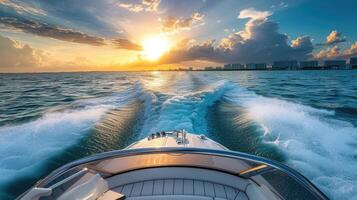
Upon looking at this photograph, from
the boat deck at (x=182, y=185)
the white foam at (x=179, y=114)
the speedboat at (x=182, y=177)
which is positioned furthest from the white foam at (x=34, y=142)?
the boat deck at (x=182, y=185)

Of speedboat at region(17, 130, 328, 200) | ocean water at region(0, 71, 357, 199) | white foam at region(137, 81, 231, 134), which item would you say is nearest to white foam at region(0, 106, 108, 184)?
ocean water at region(0, 71, 357, 199)

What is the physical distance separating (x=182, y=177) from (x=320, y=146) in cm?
405

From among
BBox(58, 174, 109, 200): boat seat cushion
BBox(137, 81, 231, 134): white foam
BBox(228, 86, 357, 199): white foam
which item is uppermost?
BBox(58, 174, 109, 200): boat seat cushion

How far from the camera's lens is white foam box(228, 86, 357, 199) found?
11.4 feet

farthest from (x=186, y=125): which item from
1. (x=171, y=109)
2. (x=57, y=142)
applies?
(x=57, y=142)

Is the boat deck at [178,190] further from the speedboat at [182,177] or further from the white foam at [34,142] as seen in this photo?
the white foam at [34,142]

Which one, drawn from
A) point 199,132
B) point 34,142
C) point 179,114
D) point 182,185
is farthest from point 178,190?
point 179,114

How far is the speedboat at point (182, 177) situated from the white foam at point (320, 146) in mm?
2052

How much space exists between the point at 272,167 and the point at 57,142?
177 inches

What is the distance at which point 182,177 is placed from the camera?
1770 mm

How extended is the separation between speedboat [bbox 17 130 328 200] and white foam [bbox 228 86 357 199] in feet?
6.73

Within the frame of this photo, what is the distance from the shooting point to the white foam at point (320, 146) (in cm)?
347

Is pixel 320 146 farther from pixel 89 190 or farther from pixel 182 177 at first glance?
pixel 89 190

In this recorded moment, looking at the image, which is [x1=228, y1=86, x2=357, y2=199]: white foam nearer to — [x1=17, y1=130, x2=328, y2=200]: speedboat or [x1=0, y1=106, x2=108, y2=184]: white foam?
[x1=17, y1=130, x2=328, y2=200]: speedboat
